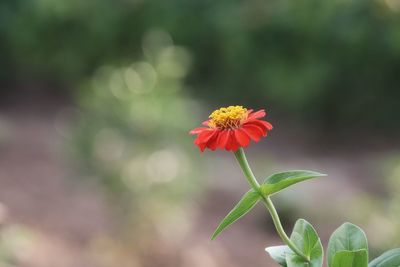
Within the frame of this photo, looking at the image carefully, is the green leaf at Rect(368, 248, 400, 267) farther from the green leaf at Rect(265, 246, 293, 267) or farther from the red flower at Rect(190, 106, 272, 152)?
the red flower at Rect(190, 106, 272, 152)

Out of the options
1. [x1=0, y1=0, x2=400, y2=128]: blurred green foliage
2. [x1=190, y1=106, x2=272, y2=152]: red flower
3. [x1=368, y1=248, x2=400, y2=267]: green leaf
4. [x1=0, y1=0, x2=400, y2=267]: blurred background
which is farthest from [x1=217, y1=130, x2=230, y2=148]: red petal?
[x1=0, y1=0, x2=400, y2=128]: blurred green foliage

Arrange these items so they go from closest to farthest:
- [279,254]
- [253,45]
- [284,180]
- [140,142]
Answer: [284,180]
[279,254]
[140,142]
[253,45]

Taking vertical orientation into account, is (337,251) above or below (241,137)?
below

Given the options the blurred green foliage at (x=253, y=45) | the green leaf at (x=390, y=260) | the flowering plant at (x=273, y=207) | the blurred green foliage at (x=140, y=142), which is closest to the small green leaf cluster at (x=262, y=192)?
the flowering plant at (x=273, y=207)

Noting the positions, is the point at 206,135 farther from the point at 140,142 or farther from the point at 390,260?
the point at 140,142

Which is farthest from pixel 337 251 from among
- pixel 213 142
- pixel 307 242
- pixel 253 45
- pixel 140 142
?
pixel 253 45

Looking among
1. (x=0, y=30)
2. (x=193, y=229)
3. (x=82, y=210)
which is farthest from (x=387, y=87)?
(x=0, y=30)
